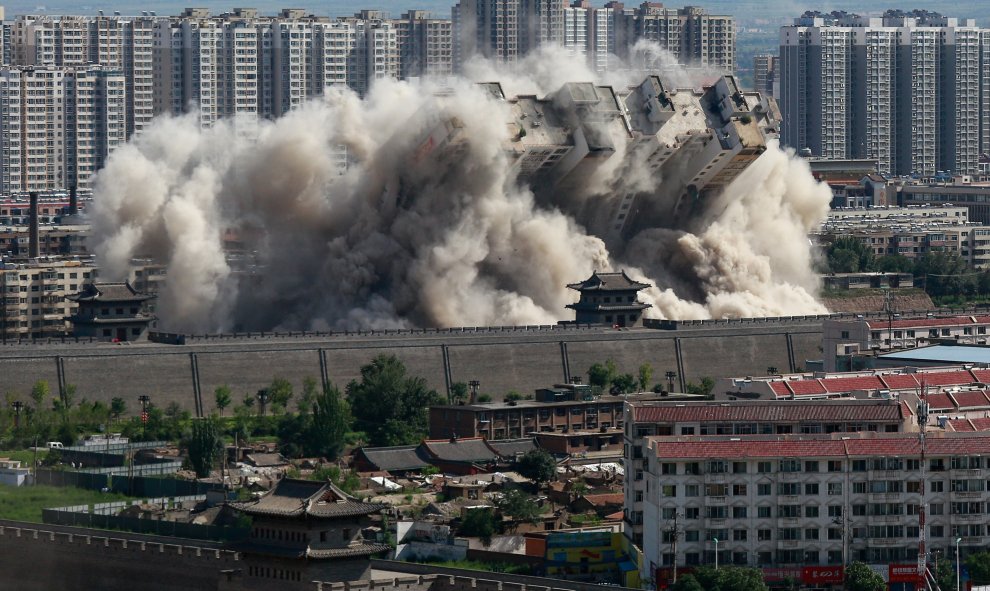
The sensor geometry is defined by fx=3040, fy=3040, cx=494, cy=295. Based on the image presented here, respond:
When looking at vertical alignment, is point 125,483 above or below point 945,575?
above

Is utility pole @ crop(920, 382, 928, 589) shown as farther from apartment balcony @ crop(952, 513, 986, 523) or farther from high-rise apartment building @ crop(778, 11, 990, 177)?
high-rise apartment building @ crop(778, 11, 990, 177)

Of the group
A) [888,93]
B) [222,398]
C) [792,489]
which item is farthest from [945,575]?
[888,93]

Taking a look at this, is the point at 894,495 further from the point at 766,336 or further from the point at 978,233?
the point at 978,233

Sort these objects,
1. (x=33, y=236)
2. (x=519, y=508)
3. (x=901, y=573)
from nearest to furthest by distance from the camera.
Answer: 1. (x=901, y=573)
2. (x=519, y=508)
3. (x=33, y=236)

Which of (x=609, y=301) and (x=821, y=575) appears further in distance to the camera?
(x=609, y=301)

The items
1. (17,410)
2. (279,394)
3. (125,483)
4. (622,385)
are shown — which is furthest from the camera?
(622,385)

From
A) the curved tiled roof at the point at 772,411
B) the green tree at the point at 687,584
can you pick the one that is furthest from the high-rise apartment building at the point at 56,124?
the green tree at the point at 687,584

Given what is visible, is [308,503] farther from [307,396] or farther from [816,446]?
[307,396]

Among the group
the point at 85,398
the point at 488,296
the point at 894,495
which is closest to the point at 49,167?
the point at 488,296
